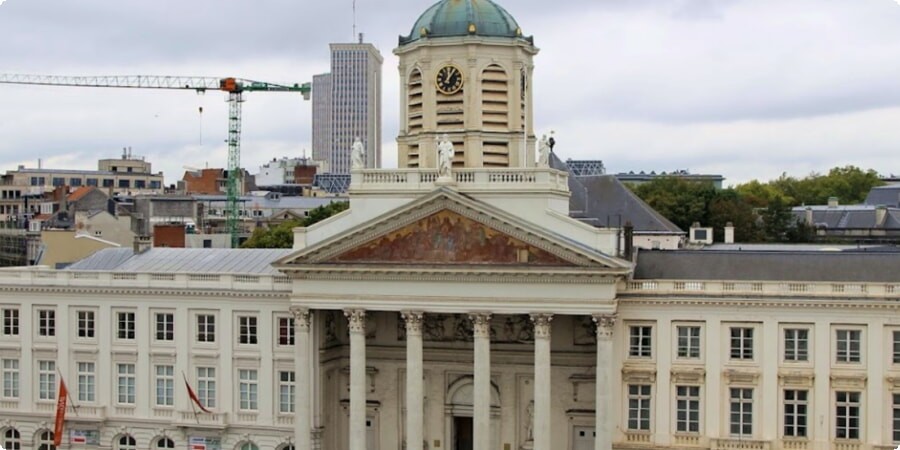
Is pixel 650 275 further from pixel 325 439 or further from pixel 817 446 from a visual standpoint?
pixel 325 439

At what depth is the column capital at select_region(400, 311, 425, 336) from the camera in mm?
62812

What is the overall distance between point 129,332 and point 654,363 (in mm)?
25404

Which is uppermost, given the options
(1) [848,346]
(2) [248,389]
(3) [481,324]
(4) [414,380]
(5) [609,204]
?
(5) [609,204]

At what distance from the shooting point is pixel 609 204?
322 feet

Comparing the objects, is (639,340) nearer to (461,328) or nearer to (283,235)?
(461,328)

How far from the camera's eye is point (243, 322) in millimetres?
67312

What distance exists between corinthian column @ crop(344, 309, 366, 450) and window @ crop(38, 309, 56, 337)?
15730 millimetres

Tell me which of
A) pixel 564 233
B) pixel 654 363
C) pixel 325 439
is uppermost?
pixel 564 233

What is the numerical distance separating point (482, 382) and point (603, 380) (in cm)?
540

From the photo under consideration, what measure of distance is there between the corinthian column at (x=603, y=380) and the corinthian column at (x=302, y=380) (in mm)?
13322

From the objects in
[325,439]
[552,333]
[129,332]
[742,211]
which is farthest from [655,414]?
[742,211]

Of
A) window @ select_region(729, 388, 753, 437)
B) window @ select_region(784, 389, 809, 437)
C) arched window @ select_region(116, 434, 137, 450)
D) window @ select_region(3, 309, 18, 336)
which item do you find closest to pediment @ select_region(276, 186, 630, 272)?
window @ select_region(729, 388, 753, 437)

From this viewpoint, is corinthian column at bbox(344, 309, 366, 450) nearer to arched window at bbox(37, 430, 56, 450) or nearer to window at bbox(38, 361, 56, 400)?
window at bbox(38, 361, 56, 400)

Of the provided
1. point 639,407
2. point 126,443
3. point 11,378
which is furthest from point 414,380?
point 11,378
